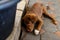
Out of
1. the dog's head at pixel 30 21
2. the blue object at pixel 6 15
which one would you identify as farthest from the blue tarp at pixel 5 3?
the dog's head at pixel 30 21

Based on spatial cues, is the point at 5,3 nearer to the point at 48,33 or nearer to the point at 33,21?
the point at 33,21

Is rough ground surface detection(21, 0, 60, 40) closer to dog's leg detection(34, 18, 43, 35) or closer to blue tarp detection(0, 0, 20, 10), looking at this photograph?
dog's leg detection(34, 18, 43, 35)

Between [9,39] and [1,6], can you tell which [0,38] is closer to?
[9,39]

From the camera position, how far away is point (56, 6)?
2.31 meters

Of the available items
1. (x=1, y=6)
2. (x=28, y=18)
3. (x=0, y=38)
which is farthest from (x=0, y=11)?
(x=28, y=18)

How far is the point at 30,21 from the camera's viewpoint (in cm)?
170

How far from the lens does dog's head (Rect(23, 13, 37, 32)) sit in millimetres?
1676

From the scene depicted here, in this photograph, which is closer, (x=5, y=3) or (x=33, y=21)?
(x=5, y=3)

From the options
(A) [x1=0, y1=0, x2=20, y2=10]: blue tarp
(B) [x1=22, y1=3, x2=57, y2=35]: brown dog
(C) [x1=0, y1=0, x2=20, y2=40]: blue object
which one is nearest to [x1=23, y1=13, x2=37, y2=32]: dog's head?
(B) [x1=22, y1=3, x2=57, y2=35]: brown dog

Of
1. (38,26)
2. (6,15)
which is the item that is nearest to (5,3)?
(6,15)

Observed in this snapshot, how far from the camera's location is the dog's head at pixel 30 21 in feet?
5.50

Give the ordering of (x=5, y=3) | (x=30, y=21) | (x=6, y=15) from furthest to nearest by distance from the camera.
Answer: (x=30, y=21), (x=6, y=15), (x=5, y=3)

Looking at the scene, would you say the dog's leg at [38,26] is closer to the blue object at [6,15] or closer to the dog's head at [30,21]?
the dog's head at [30,21]

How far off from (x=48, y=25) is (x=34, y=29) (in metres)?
0.23
